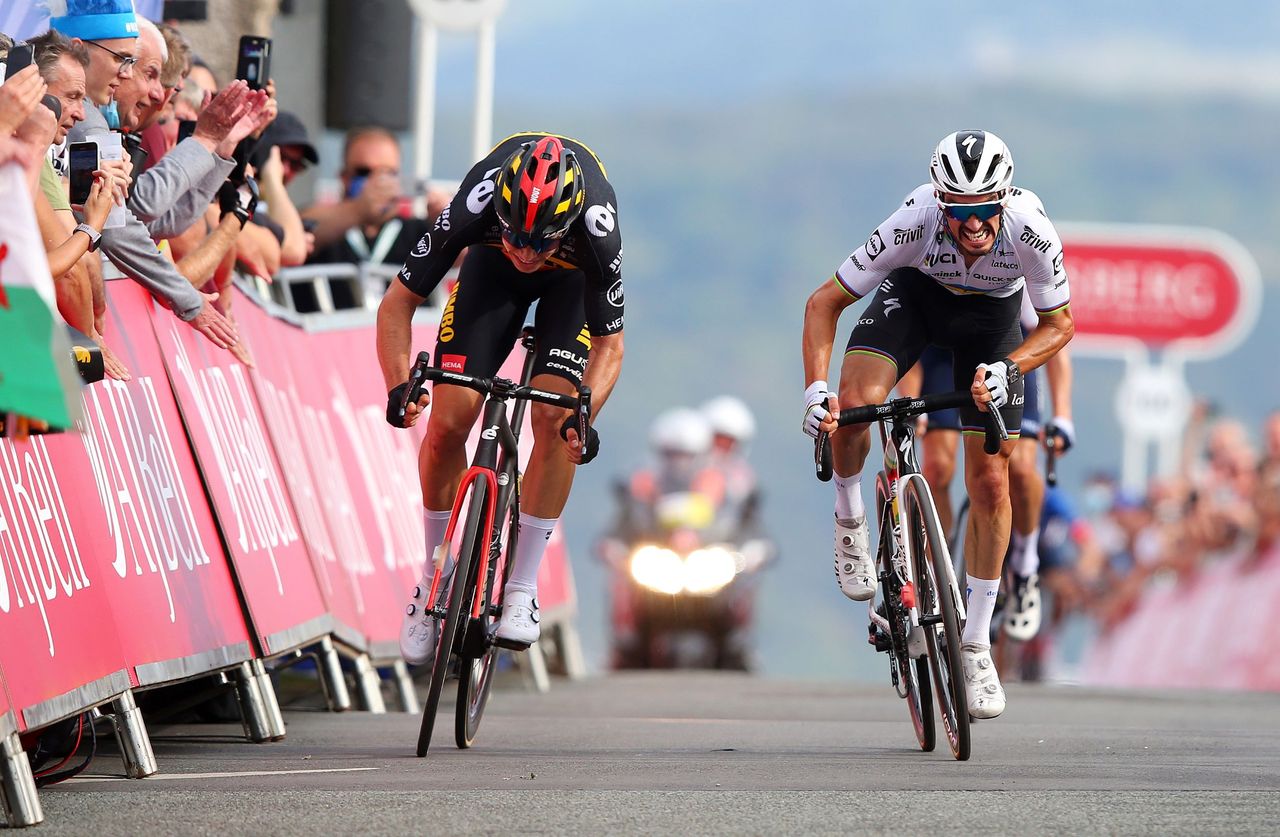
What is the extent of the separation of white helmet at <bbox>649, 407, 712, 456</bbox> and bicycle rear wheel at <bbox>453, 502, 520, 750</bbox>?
13.8 metres

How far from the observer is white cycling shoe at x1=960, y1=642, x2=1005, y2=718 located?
8.09 metres

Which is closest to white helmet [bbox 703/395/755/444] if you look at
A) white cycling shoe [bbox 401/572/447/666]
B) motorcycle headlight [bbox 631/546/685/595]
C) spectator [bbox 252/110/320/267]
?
motorcycle headlight [bbox 631/546/685/595]

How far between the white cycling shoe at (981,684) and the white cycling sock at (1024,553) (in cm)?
363

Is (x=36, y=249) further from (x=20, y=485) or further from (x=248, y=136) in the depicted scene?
(x=248, y=136)

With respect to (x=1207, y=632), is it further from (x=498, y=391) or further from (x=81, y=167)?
(x=81, y=167)

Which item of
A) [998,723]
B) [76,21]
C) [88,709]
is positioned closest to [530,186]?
[76,21]

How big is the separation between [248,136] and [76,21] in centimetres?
154

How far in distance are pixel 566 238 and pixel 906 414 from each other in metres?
1.38

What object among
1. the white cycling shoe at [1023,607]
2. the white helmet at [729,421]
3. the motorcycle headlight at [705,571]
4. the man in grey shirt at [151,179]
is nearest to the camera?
the man in grey shirt at [151,179]

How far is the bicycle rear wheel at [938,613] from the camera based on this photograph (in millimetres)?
7707

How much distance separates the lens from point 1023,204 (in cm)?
850

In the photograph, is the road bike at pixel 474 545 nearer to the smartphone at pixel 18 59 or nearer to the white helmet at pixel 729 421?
the smartphone at pixel 18 59

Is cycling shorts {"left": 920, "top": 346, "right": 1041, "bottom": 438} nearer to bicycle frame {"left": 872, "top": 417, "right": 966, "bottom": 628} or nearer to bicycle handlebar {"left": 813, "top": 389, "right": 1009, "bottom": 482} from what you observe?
bicycle frame {"left": 872, "top": 417, "right": 966, "bottom": 628}

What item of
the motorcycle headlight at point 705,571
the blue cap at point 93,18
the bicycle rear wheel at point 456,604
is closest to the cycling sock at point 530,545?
the bicycle rear wheel at point 456,604
